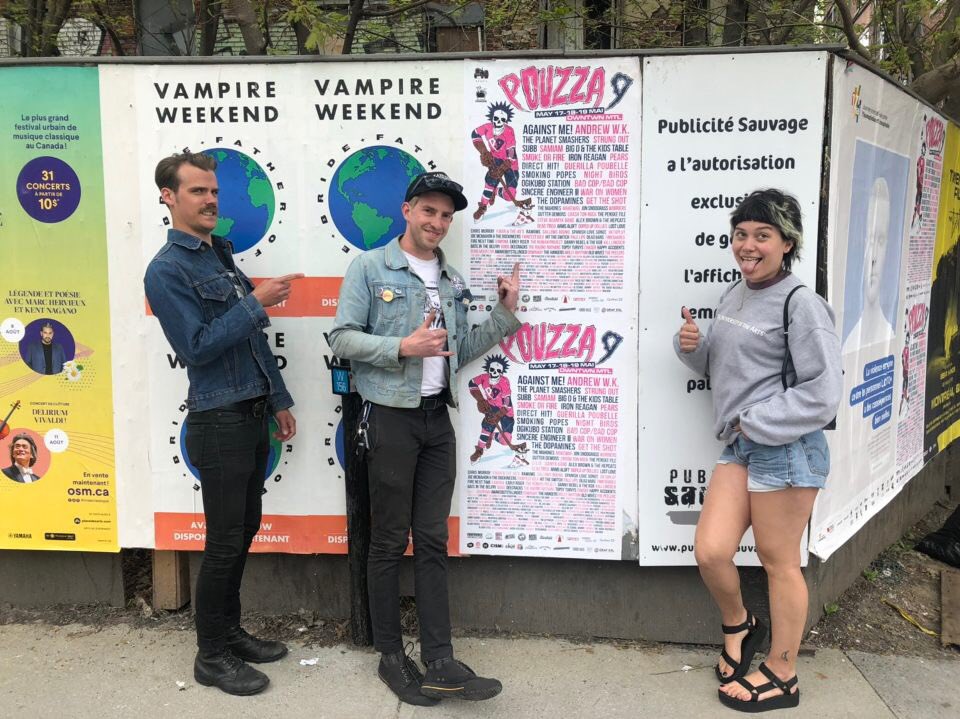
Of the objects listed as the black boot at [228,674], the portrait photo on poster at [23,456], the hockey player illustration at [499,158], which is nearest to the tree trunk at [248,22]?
the hockey player illustration at [499,158]

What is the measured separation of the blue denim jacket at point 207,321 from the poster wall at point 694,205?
1709mm

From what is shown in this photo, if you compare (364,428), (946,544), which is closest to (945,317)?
(946,544)

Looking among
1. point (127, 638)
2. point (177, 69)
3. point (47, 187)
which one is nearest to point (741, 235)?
point (177, 69)

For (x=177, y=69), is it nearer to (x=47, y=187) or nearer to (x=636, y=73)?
(x=47, y=187)

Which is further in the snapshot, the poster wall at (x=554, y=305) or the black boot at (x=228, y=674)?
the poster wall at (x=554, y=305)

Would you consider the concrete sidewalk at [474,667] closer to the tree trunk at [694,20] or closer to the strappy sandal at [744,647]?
the strappy sandal at [744,647]

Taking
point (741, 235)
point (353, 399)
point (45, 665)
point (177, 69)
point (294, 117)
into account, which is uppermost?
point (177, 69)

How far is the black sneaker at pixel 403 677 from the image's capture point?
10.4 feet

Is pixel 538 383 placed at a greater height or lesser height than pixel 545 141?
lesser

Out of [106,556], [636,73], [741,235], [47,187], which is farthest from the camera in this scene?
→ [106,556]

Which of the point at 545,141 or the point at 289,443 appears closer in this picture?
the point at 545,141

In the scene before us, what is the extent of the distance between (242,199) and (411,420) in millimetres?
1348

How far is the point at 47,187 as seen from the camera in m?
3.62

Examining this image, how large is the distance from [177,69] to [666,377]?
2636 mm
